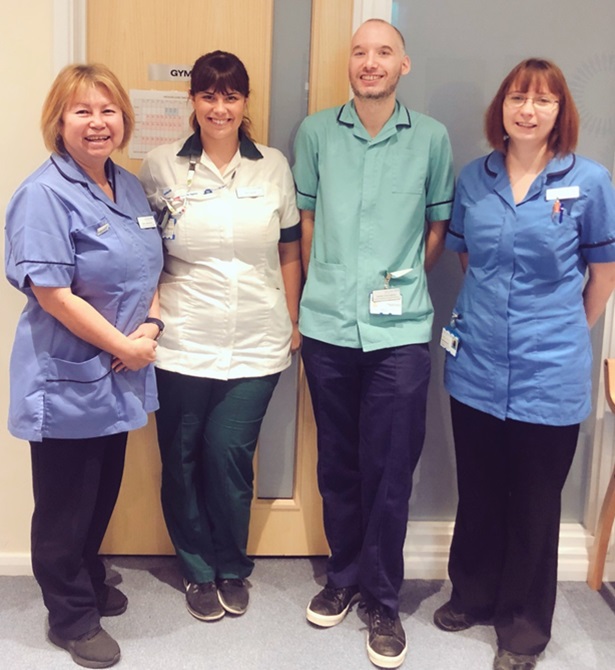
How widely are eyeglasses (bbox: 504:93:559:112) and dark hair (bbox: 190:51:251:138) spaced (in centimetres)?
69

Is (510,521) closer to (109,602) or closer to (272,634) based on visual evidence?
(272,634)

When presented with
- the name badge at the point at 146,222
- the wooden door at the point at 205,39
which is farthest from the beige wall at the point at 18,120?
the name badge at the point at 146,222

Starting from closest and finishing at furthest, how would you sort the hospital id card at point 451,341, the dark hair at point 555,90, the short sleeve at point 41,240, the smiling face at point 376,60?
the short sleeve at point 41,240 < the dark hair at point 555,90 < the smiling face at point 376,60 < the hospital id card at point 451,341

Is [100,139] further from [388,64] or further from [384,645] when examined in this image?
[384,645]

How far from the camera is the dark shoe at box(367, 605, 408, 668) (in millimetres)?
1955

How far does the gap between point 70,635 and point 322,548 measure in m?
0.89

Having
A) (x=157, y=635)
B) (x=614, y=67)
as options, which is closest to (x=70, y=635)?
(x=157, y=635)

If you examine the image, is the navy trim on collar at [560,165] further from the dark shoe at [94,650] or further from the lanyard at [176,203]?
the dark shoe at [94,650]

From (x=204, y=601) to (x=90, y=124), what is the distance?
4.51 feet

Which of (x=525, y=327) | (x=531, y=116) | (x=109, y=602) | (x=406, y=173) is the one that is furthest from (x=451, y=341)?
(x=109, y=602)

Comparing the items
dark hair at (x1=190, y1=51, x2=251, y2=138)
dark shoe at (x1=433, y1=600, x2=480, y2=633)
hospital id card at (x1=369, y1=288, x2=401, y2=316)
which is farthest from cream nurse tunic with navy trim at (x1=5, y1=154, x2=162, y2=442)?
dark shoe at (x1=433, y1=600, x2=480, y2=633)

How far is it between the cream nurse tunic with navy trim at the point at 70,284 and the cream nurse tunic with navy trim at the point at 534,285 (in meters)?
0.86

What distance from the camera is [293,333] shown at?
86.0 inches

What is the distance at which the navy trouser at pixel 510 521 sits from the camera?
1.89 meters
